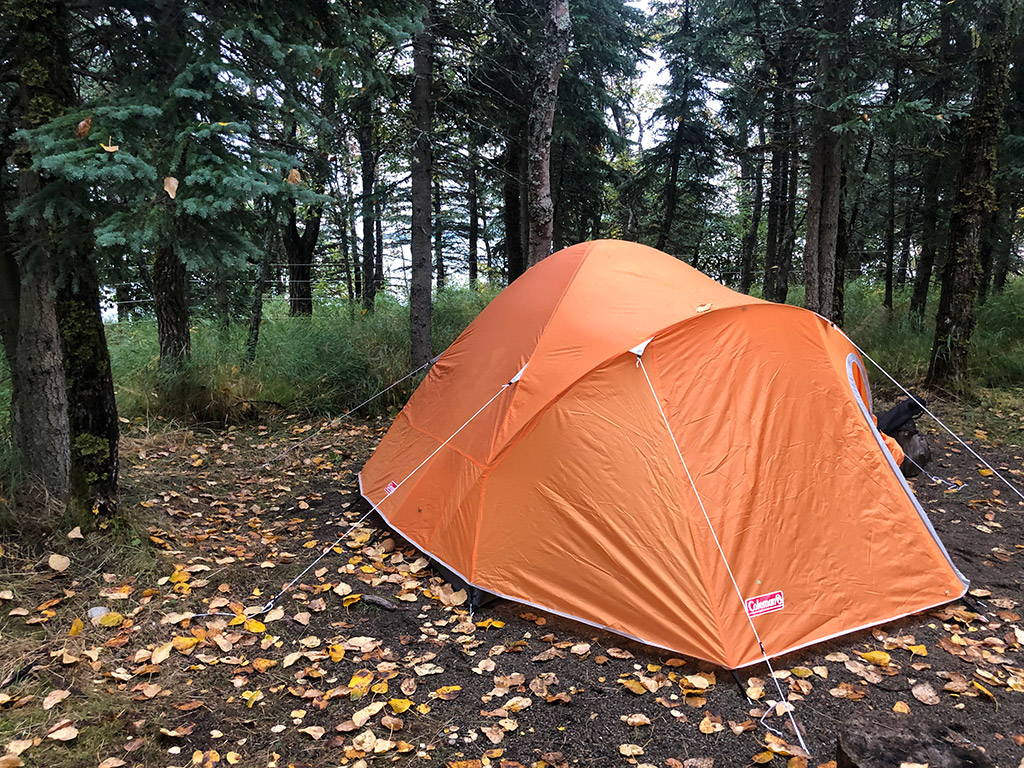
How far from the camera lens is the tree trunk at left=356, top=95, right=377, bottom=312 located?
7.39 metres

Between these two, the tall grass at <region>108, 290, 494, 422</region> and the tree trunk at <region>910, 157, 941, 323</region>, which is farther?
the tree trunk at <region>910, 157, 941, 323</region>

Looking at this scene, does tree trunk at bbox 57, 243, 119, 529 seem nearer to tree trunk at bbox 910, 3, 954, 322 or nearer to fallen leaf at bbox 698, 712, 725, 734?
fallen leaf at bbox 698, 712, 725, 734

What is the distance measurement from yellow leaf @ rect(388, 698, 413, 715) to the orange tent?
33.7 inches

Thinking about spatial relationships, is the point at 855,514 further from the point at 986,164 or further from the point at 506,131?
the point at 506,131

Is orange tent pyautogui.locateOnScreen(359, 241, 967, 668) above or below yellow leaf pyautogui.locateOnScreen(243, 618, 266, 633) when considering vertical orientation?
above

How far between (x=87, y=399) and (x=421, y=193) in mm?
4562

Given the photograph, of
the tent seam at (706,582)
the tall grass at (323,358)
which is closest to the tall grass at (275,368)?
the tall grass at (323,358)

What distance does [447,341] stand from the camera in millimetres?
8539

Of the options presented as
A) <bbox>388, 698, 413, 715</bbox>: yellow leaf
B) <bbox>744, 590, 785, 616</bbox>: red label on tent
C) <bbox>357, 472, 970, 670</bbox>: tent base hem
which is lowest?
<bbox>388, 698, 413, 715</bbox>: yellow leaf

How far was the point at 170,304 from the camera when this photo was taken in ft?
22.1

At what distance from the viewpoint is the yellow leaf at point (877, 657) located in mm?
2844

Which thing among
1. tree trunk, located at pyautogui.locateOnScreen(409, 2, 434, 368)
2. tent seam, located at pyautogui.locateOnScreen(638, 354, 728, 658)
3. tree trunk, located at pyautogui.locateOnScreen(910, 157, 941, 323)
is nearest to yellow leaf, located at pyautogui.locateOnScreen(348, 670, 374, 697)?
tent seam, located at pyautogui.locateOnScreen(638, 354, 728, 658)

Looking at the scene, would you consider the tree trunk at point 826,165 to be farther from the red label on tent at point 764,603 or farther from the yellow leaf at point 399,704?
the yellow leaf at point 399,704

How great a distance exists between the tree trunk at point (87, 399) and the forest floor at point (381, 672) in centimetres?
22
